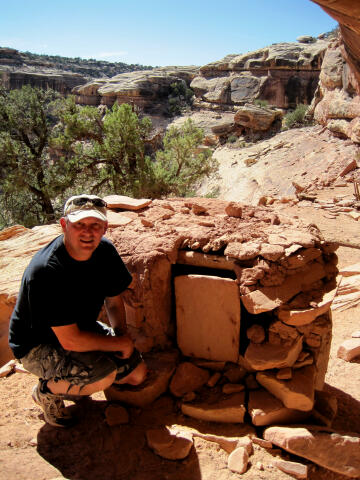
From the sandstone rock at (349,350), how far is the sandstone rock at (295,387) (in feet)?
4.52

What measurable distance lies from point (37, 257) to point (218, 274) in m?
1.37

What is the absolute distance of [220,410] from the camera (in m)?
2.43

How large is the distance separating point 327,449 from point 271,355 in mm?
601

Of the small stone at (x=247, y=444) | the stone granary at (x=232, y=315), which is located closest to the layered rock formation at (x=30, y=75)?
the stone granary at (x=232, y=315)

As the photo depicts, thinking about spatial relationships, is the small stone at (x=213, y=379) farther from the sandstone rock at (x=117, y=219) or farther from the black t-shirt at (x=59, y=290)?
the sandstone rock at (x=117, y=219)

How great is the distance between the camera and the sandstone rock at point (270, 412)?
2.36 m

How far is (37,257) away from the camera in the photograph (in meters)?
2.09

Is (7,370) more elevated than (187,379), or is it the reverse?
(187,379)

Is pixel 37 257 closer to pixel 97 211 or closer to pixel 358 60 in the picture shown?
pixel 97 211

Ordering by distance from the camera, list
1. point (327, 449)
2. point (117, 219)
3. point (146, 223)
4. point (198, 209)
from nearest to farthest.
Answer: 1. point (327, 449)
2. point (146, 223)
3. point (117, 219)
4. point (198, 209)

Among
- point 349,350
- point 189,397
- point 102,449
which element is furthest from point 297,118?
point 102,449

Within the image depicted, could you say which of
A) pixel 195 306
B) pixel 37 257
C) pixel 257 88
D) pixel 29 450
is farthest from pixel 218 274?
pixel 257 88

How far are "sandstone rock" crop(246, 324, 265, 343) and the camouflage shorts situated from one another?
A: 0.97 meters

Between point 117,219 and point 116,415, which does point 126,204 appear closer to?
point 117,219
